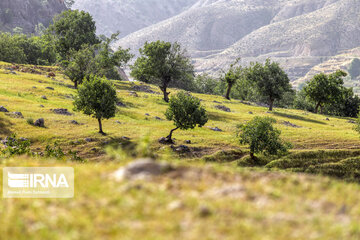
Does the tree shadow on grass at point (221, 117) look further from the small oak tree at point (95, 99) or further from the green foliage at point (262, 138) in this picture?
the small oak tree at point (95, 99)

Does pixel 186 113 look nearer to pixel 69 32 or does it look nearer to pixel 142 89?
pixel 142 89

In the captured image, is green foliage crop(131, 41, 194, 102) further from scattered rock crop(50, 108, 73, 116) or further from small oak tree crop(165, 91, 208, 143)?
small oak tree crop(165, 91, 208, 143)

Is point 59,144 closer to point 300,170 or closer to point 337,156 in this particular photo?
point 300,170

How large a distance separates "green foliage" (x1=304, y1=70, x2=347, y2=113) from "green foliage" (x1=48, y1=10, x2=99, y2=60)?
239 feet

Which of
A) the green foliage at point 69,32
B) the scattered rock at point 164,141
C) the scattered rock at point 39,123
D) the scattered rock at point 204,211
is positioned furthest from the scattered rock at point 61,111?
the scattered rock at point 204,211

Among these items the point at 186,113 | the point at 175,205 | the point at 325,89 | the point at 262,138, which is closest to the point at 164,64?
the point at 186,113

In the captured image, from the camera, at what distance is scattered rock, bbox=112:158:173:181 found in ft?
31.5

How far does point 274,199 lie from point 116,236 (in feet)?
15.7

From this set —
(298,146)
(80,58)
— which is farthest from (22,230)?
(80,58)

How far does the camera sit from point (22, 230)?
7.07m

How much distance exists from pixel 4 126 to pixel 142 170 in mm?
40847

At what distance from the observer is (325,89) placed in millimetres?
94438

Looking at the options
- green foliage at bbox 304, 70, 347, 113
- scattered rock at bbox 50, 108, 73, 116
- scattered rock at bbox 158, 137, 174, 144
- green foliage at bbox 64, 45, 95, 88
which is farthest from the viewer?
green foliage at bbox 304, 70, 347, 113

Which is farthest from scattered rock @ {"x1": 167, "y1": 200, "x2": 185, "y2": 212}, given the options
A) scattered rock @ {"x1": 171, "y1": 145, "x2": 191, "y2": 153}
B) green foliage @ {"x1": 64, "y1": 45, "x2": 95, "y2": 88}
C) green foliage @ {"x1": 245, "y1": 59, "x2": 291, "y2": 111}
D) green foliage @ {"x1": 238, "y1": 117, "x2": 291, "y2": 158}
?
green foliage @ {"x1": 245, "y1": 59, "x2": 291, "y2": 111}
